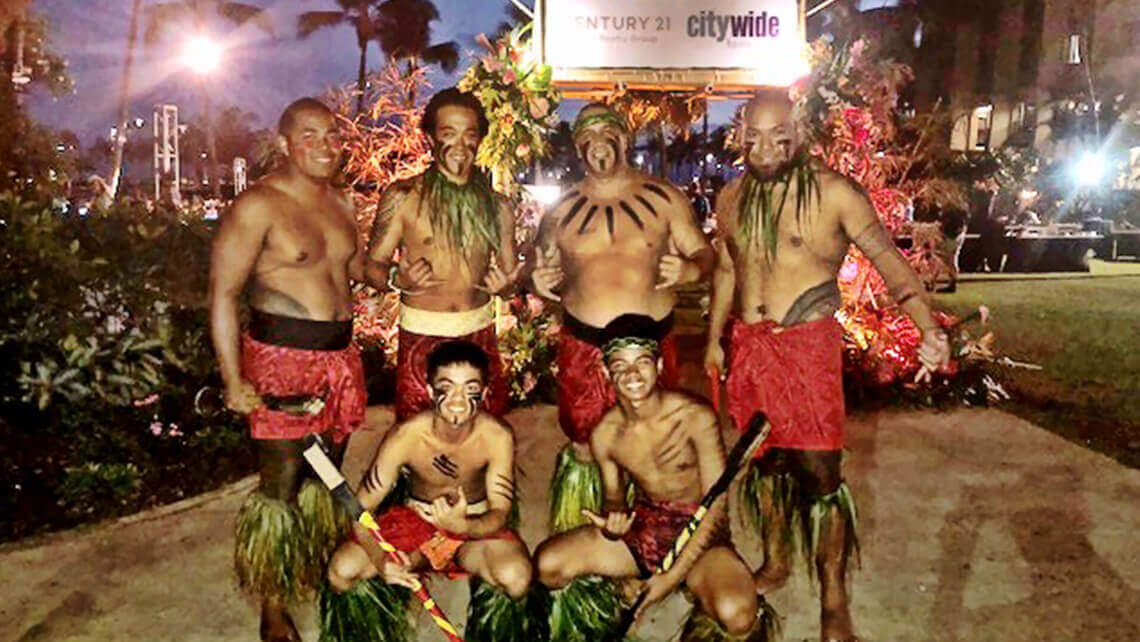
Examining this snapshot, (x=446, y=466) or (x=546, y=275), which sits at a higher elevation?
(x=546, y=275)

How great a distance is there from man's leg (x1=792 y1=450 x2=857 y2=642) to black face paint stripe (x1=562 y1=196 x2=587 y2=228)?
120 cm

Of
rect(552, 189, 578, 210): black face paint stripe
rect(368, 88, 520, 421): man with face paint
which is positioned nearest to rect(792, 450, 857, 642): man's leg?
rect(368, 88, 520, 421): man with face paint

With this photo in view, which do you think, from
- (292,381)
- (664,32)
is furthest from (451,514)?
(664,32)

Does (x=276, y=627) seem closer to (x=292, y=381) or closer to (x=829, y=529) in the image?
(x=292, y=381)

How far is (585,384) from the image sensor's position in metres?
4.01

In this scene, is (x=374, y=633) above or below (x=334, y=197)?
below

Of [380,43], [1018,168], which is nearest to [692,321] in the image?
[1018,168]

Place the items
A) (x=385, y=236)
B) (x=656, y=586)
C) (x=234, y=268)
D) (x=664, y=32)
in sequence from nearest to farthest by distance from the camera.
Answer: (x=656, y=586), (x=234, y=268), (x=385, y=236), (x=664, y=32)

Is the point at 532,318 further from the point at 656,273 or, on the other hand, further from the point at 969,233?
the point at 969,233

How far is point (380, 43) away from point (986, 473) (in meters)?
38.5

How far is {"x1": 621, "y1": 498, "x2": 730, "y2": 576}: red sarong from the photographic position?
329cm

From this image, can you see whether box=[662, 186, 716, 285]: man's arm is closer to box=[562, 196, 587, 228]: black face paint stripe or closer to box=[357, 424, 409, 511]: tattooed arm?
box=[562, 196, 587, 228]: black face paint stripe

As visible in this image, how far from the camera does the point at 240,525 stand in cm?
360

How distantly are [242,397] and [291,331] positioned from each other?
0.88ft
